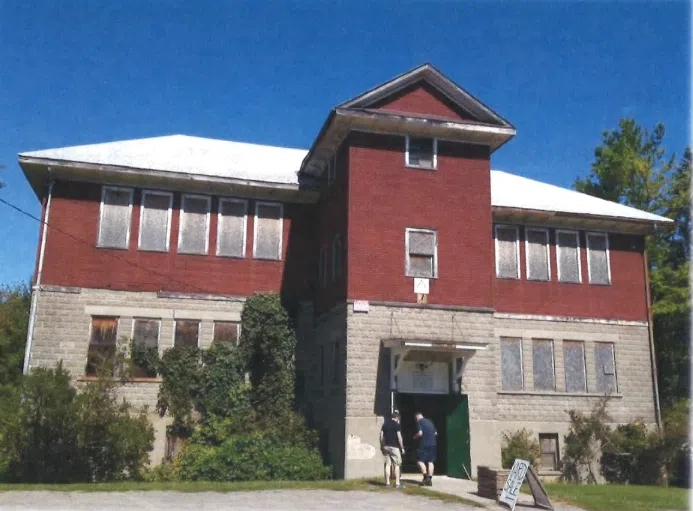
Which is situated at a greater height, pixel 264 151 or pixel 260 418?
pixel 264 151

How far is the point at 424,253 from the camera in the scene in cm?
2209

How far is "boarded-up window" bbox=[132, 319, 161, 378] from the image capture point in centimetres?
2319

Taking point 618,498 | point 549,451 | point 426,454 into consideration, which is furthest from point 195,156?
point 618,498

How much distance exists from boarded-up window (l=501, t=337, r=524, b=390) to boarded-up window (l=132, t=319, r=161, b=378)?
11.6m

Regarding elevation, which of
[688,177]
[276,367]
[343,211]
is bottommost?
A: [276,367]

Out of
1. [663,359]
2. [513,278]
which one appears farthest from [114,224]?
[663,359]

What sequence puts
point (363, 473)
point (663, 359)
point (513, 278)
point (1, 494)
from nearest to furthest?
point (1, 494) → point (363, 473) → point (513, 278) → point (663, 359)

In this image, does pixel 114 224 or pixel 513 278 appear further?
pixel 513 278

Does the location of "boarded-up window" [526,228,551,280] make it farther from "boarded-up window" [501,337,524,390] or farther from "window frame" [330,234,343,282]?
"window frame" [330,234,343,282]

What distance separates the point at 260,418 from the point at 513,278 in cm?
1012

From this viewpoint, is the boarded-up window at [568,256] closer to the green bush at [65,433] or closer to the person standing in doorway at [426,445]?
the person standing in doorway at [426,445]

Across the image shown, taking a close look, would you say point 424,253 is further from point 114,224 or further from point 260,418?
point 114,224

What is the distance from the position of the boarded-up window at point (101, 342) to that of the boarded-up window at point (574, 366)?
15.2 meters

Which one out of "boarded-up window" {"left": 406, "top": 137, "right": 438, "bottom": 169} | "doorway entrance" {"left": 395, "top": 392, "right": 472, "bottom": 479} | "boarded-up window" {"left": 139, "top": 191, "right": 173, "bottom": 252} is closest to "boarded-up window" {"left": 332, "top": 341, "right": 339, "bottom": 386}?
"doorway entrance" {"left": 395, "top": 392, "right": 472, "bottom": 479}
